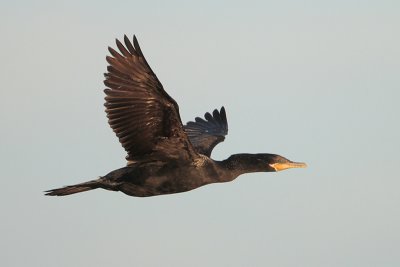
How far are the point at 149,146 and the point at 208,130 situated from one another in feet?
19.1

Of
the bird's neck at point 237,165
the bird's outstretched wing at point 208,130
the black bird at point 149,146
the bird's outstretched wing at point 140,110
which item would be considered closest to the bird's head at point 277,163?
the black bird at point 149,146

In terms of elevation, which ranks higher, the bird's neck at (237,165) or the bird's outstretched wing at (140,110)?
the bird's outstretched wing at (140,110)

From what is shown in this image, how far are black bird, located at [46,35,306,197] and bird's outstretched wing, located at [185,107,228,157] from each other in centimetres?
289

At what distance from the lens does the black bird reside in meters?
21.9

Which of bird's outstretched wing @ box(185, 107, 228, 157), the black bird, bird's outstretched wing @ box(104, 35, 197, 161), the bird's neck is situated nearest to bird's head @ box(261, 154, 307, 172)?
the black bird

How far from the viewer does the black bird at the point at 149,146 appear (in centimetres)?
2186

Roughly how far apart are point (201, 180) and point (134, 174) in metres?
1.24

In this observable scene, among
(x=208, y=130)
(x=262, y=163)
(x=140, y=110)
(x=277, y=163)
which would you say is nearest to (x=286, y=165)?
(x=277, y=163)

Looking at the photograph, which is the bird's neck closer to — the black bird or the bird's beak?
the black bird

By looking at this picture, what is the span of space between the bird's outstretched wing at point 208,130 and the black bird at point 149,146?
2893 mm

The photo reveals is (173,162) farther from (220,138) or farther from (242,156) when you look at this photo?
(220,138)

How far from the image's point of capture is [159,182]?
2272 cm

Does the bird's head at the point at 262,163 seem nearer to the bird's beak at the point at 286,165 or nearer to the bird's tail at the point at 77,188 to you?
the bird's beak at the point at 286,165

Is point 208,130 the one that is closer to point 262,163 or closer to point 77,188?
point 262,163
